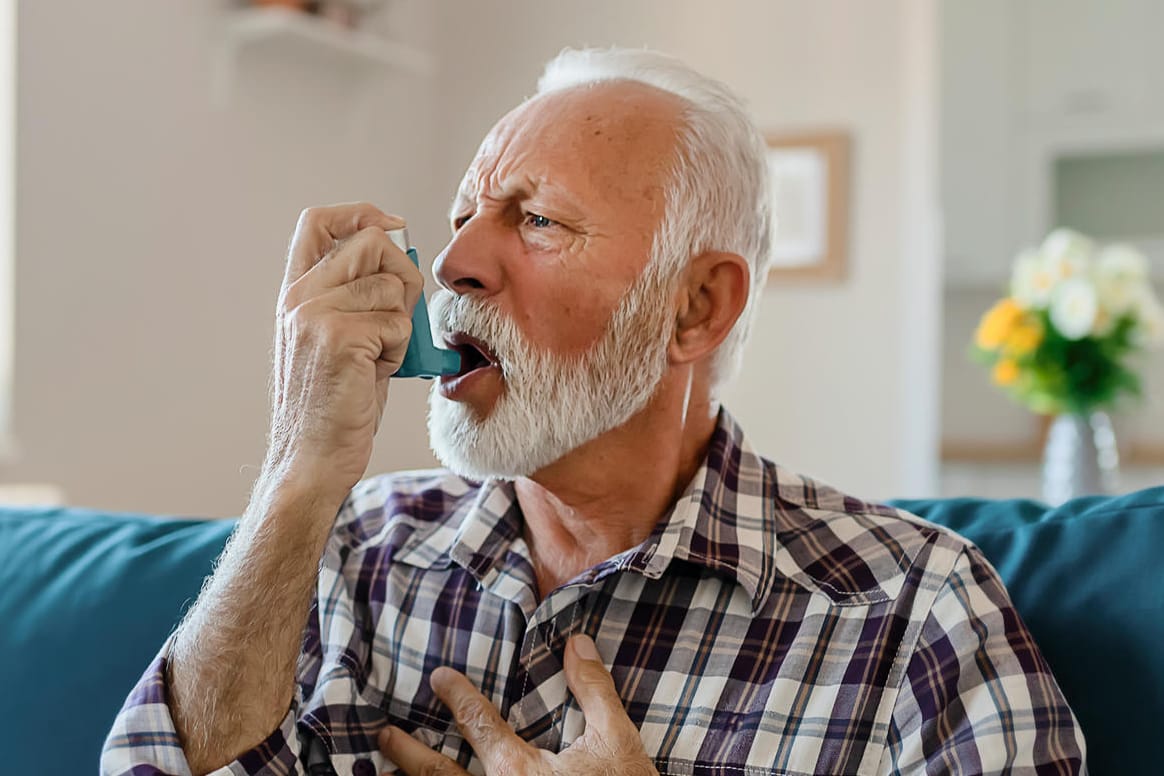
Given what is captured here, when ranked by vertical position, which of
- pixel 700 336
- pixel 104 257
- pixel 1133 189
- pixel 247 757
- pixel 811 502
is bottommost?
pixel 247 757

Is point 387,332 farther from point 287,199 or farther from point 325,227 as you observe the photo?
point 287,199

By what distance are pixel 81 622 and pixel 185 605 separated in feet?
0.40

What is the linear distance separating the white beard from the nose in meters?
0.02

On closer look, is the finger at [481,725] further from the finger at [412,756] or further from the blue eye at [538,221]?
the blue eye at [538,221]

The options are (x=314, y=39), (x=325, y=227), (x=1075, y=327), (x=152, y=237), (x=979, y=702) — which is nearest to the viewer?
(x=979, y=702)

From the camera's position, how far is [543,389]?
3.94ft

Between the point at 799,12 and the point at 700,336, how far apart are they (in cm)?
250

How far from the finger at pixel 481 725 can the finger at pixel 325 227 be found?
0.41m

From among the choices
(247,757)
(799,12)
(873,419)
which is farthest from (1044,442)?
(247,757)

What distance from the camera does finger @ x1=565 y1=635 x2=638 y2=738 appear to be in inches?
41.7

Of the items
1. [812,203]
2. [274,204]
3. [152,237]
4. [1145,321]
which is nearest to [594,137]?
[1145,321]

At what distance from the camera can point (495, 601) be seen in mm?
1202

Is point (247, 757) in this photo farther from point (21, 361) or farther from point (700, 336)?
point (21, 361)

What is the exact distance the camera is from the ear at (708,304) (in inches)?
51.0
